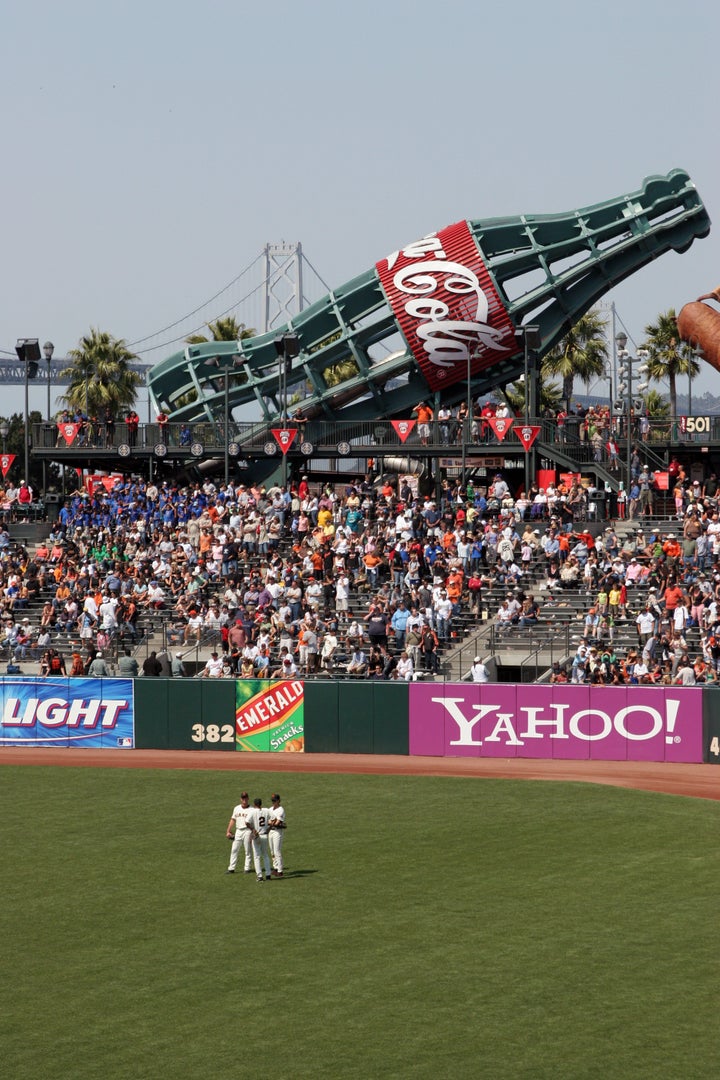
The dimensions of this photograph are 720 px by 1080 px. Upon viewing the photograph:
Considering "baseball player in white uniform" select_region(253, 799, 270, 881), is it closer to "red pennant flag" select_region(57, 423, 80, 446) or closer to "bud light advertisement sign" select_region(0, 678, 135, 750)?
"bud light advertisement sign" select_region(0, 678, 135, 750)

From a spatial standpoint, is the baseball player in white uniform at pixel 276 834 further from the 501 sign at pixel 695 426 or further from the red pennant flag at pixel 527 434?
the 501 sign at pixel 695 426

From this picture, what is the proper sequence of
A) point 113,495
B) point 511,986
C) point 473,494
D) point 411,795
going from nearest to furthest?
point 511,986, point 411,795, point 473,494, point 113,495

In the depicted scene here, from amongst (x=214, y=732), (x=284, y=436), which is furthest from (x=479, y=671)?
(x=284, y=436)

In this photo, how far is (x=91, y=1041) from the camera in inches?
651

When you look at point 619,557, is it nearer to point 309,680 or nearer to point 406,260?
point 309,680

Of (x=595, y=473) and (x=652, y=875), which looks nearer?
(x=652, y=875)

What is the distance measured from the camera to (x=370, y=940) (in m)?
20.6

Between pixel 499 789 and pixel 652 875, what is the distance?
854 cm

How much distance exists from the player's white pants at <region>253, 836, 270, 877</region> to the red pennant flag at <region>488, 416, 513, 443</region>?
30.7 m

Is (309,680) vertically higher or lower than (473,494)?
lower

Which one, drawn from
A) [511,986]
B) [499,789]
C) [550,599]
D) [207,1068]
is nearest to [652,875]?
[511,986]

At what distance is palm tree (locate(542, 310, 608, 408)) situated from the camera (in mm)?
77375

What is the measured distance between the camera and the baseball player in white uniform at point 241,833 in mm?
24203

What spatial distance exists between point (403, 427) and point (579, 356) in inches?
994
